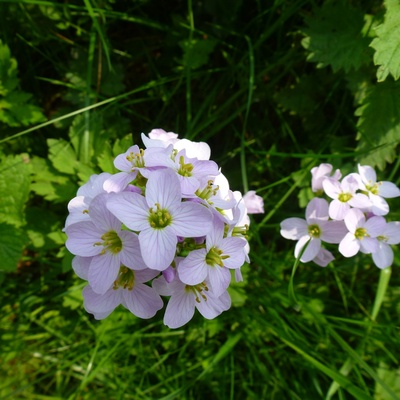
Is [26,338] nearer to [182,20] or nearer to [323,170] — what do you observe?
[323,170]

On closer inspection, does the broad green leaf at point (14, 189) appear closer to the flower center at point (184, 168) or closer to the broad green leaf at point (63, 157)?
the broad green leaf at point (63, 157)

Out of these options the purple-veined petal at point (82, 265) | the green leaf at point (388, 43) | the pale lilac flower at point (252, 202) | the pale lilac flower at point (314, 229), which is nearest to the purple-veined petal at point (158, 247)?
the purple-veined petal at point (82, 265)

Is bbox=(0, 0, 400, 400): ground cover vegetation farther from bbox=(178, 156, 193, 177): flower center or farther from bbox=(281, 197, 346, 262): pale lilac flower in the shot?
bbox=(178, 156, 193, 177): flower center

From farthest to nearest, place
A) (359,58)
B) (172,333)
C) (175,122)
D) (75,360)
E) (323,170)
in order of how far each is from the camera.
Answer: (175,122), (172,333), (75,360), (359,58), (323,170)

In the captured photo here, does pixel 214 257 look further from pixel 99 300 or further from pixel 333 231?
pixel 333 231

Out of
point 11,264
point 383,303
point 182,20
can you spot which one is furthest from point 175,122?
point 383,303

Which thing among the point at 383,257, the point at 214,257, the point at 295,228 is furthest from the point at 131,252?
the point at 383,257
